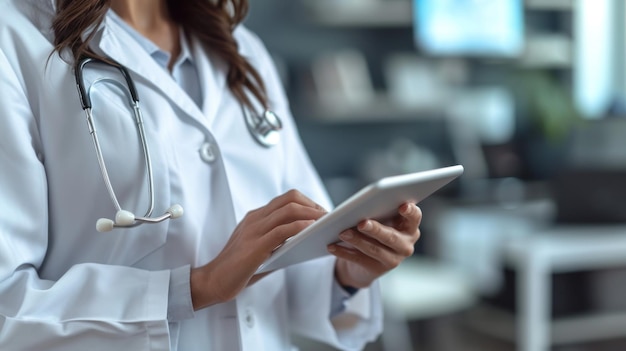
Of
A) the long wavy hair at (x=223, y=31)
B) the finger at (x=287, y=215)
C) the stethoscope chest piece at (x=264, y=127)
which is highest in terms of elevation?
the long wavy hair at (x=223, y=31)

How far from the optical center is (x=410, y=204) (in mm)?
992

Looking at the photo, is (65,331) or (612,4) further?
(612,4)

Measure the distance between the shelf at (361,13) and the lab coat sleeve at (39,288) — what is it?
9.66 feet

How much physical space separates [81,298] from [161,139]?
24 centimetres

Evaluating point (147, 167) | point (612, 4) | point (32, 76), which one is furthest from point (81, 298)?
point (612, 4)

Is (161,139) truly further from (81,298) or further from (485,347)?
(485,347)

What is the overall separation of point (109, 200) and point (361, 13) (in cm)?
301

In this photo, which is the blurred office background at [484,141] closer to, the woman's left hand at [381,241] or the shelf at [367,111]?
the shelf at [367,111]

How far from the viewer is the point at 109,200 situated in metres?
1.04

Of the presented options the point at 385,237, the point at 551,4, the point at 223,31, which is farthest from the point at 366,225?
the point at 551,4

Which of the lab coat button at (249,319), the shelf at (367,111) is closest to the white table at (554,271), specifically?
the shelf at (367,111)

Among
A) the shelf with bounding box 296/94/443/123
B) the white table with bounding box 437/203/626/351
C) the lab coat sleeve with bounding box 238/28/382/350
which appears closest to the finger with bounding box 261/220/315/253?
the lab coat sleeve with bounding box 238/28/382/350

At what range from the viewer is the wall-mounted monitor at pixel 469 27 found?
13.3 ft

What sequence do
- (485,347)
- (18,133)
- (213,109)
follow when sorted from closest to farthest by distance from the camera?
(18,133) → (213,109) → (485,347)
